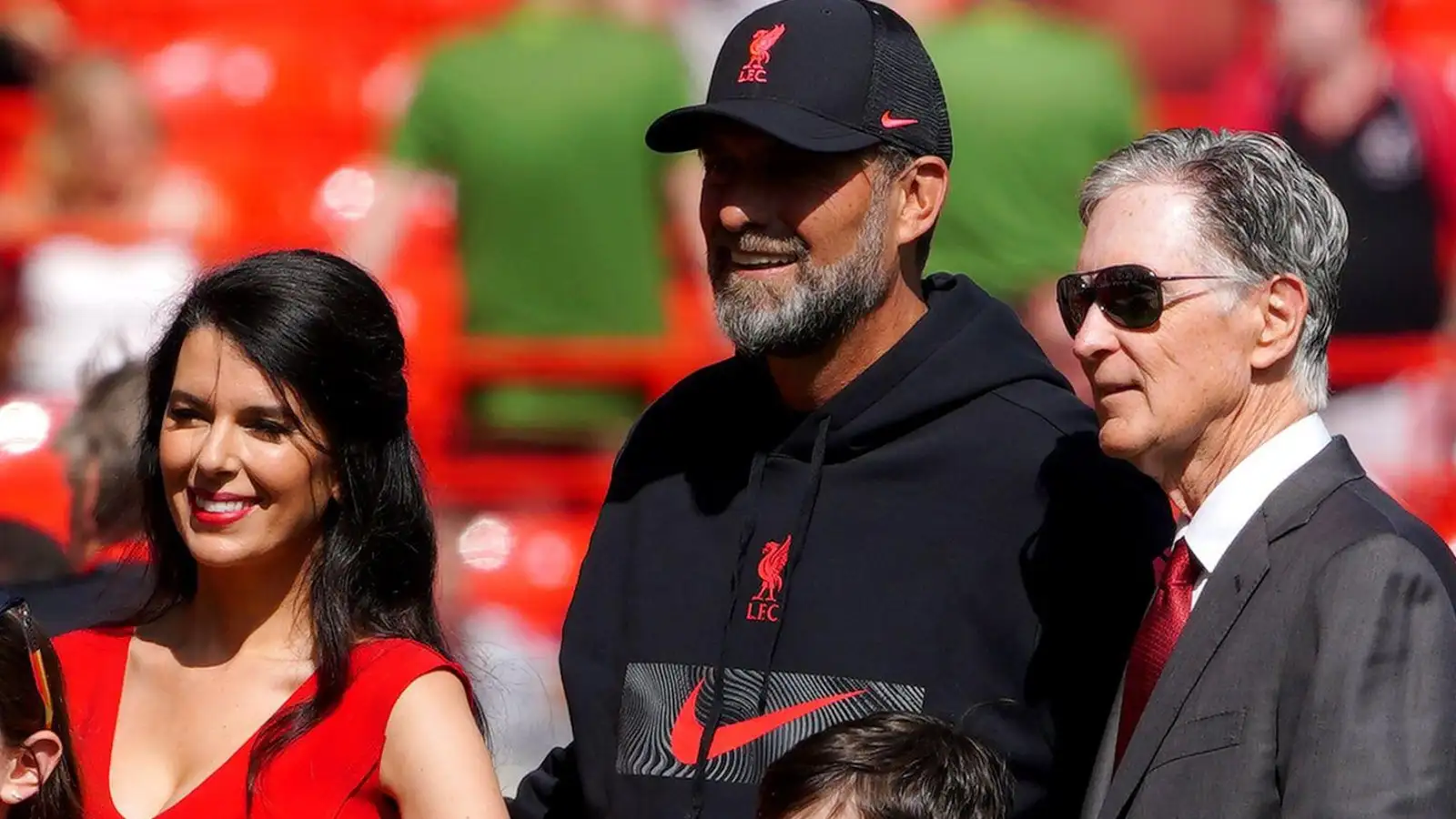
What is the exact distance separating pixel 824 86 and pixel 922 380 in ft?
1.48

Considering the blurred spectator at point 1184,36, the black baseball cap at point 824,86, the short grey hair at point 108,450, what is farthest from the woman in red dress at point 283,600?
the blurred spectator at point 1184,36

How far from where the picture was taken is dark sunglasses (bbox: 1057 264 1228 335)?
276 cm

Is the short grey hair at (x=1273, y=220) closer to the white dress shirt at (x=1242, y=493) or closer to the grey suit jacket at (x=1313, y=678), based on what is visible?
the white dress shirt at (x=1242, y=493)

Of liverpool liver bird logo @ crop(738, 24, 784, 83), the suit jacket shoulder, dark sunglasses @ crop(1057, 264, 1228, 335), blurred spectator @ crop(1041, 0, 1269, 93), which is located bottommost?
the suit jacket shoulder

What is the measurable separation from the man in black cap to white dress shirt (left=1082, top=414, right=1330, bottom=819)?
27 cm

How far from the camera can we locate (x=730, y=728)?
306 cm

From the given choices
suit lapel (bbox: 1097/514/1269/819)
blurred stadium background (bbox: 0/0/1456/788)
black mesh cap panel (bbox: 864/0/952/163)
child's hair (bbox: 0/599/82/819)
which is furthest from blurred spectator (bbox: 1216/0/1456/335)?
child's hair (bbox: 0/599/82/819)

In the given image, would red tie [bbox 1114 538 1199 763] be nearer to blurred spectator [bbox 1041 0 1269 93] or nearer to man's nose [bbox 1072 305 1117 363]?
man's nose [bbox 1072 305 1117 363]

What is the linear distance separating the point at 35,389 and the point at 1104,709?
219 inches

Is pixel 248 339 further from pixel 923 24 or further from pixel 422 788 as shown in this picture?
pixel 923 24

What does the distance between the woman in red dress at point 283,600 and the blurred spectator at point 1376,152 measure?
16.6 ft

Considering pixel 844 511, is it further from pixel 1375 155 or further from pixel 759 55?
pixel 1375 155

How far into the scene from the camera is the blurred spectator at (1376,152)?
7.52 m

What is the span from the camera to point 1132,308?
9.14 ft
